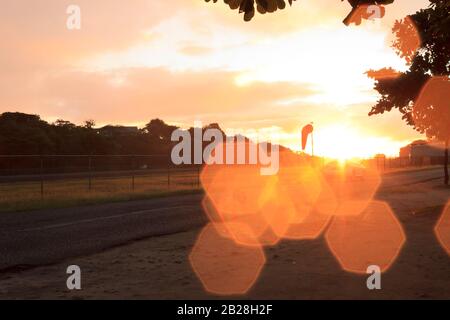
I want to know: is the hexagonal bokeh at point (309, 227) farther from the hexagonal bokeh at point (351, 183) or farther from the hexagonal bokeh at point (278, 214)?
the hexagonal bokeh at point (351, 183)

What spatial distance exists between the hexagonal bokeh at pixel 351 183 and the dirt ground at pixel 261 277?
35.4 feet

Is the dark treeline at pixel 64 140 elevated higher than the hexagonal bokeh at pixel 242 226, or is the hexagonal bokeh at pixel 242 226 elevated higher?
the dark treeline at pixel 64 140

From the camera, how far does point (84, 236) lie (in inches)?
476

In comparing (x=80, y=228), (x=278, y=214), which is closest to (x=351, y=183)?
(x=278, y=214)

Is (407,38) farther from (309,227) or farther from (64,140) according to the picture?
(64,140)

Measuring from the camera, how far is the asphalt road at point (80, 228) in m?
9.94

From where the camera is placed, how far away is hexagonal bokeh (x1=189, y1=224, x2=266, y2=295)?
23.6 feet

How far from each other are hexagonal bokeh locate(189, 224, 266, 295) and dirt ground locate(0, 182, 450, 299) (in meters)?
0.14

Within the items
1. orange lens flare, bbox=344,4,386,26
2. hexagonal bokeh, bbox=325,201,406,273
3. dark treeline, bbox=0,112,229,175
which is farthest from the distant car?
orange lens flare, bbox=344,4,386,26

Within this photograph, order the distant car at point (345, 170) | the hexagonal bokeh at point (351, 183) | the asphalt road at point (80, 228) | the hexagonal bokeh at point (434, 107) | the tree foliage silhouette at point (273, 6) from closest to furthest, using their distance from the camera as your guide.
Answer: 1. the tree foliage silhouette at point (273, 6)
2. the asphalt road at point (80, 228)
3. the hexagonal bokeh at point (434, 107)
4. the hexagonal bokeh at point (351, 183)
5. the distant car at point (345, 170)

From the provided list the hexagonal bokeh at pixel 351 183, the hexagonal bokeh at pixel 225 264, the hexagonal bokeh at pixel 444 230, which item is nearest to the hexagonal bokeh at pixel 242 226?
the hexagonal bokeh at pixel 225 264
